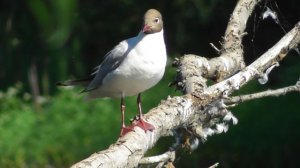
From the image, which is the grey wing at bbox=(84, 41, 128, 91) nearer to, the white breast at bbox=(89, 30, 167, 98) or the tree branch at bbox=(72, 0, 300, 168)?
the white breast at bbox=(89, 30, 167, 98)

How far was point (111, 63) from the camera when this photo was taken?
3.48m

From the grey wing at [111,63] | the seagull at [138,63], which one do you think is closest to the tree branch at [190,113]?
the seagull at [138,63]

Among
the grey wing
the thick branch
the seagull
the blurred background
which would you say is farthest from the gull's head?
the blurred background

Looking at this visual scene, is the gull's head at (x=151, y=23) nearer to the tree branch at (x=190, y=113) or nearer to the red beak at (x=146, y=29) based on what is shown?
the red beak at (x=146, y=29)

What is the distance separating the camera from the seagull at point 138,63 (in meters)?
3.29

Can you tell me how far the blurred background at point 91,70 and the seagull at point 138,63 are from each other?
109cm

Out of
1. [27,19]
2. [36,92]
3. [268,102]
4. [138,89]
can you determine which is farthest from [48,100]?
[138,89]

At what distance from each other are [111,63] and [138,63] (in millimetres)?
210

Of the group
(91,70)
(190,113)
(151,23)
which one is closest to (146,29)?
(151,23)

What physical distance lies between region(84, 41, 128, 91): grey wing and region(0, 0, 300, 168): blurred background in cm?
106

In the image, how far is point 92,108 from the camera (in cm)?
712

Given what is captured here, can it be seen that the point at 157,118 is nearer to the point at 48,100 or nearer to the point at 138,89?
the point at 138,89

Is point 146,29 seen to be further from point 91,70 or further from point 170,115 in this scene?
point 91,70

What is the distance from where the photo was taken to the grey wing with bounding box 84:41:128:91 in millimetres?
3426
